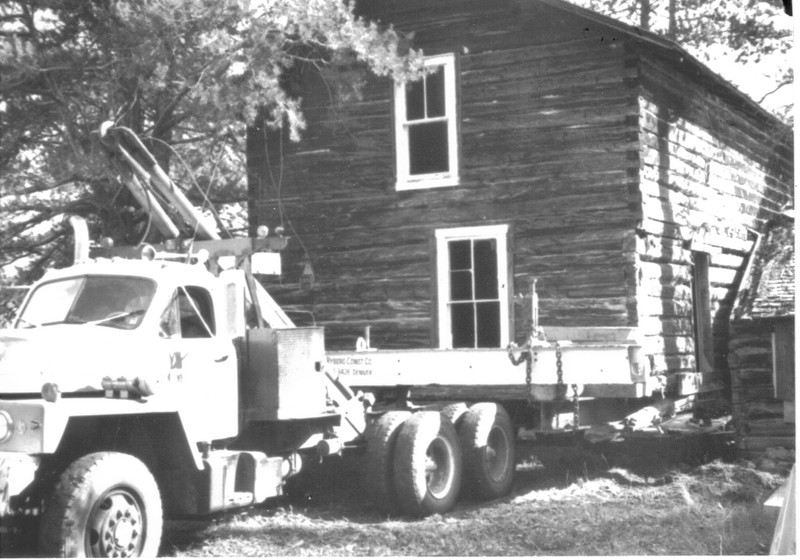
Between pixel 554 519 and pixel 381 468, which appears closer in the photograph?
pixel 554 519

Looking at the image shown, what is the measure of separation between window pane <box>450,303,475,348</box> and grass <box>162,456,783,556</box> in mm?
3153

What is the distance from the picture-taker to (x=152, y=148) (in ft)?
45.8

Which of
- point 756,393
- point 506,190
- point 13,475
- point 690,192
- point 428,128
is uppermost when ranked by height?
point 428,128

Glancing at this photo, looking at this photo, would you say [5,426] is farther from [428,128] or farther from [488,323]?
[428,128]

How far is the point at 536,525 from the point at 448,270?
5.51 meters

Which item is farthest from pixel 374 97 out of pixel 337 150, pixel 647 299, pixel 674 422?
pixel 674 422

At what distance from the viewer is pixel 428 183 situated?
1459 cm

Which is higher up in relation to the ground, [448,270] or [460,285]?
[448,270]

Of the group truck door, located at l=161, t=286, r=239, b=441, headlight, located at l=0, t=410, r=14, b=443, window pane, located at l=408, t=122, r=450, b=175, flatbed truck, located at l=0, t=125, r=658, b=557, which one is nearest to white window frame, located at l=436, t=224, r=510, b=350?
window pane, located at l=408, t=122, r=450, b=175

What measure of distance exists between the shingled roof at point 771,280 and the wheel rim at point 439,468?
15.7 feet

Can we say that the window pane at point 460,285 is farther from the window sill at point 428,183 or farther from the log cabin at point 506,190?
the window sill at point 428,183

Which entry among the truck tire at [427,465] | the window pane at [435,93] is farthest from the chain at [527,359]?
the window pane at [435,93]

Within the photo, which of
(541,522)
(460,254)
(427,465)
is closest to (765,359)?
(460,254)

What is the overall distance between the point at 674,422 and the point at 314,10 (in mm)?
7087
